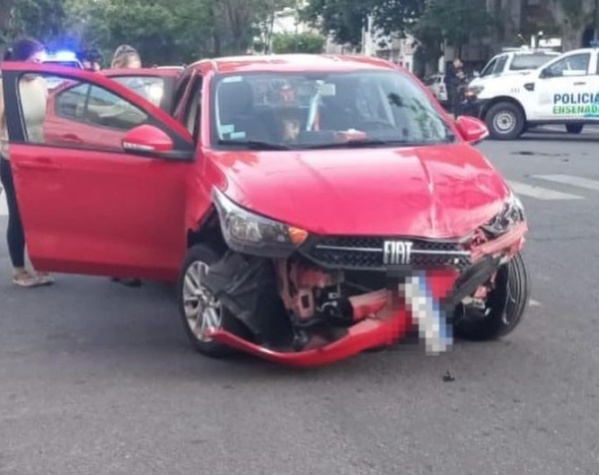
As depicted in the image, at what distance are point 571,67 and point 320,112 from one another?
1895cm

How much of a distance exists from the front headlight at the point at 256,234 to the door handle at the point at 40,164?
1.63 meters

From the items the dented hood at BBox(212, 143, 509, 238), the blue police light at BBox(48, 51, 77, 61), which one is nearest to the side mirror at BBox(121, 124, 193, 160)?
the dented hood at BBox(212, 143, 509, 238)

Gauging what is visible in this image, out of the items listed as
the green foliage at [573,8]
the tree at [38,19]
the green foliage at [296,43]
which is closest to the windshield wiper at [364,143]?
the green foliage at [573,8]

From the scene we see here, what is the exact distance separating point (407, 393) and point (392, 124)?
2.08 m

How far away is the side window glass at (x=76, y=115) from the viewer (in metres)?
8.59

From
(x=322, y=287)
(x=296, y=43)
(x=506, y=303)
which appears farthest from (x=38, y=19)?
(x=322, y=287)

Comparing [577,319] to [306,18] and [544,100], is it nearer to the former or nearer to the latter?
[544,100]

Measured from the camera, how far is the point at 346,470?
574 cm

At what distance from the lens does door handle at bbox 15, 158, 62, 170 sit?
8.42 metres

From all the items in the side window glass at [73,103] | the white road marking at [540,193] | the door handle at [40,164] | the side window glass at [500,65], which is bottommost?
the white road marking at [540,193]

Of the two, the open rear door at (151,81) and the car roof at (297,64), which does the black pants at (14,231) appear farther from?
the car roof at (297,64)

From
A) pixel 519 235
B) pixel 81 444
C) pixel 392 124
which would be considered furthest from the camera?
pixel 392 124

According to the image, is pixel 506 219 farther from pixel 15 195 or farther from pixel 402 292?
pixel 15 195

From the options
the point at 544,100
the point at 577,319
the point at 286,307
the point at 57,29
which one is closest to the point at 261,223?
the point at 286,307
